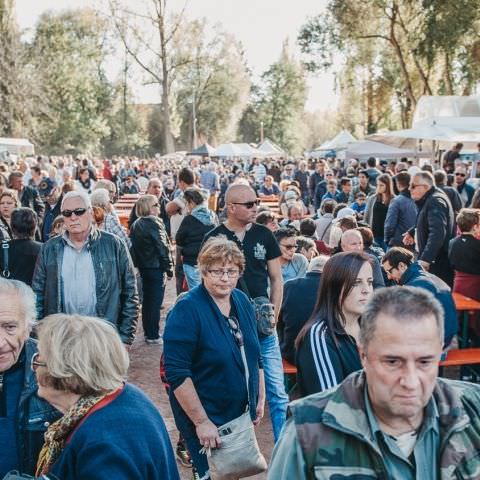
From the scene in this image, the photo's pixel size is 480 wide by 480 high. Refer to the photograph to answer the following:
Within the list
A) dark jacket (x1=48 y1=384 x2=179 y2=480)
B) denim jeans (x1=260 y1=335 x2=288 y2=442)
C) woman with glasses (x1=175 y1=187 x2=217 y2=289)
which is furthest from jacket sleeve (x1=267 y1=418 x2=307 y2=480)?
woman with glasses (x1=175 y1=187 x2=217 y2=289)

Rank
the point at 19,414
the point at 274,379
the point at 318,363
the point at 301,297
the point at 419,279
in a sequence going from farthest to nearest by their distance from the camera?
the point at 419,279 → the point at 301,297 → the point at 274,379 → the point at 318,363 → the point at 19,414

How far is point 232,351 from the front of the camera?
3.45 m

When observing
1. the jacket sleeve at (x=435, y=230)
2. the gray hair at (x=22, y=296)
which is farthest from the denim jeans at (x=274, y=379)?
the jacket sleeve at (x=435, y=230)

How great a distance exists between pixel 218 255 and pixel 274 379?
125cm

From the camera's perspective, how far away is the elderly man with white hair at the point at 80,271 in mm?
4371

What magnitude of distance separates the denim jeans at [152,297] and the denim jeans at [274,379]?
3151mm

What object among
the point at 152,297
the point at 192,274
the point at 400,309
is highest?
the point at 400,309

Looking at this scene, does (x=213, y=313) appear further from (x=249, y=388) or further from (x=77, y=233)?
(x=77, y=233)

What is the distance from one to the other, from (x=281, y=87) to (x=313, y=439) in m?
63.8

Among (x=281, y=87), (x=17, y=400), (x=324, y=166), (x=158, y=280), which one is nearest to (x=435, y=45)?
(x=324, y=166)

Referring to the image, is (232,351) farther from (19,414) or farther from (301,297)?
(301,297)

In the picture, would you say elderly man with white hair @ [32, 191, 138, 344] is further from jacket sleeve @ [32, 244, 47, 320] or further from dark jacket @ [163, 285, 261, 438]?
dark jacket @ [163, 285, 261, 438]

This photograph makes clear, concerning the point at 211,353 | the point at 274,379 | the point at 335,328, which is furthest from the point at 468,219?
the point at 335,328

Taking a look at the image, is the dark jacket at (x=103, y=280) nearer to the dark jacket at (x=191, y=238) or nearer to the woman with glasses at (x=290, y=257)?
the woman with glasses at (x=290, y=257)
